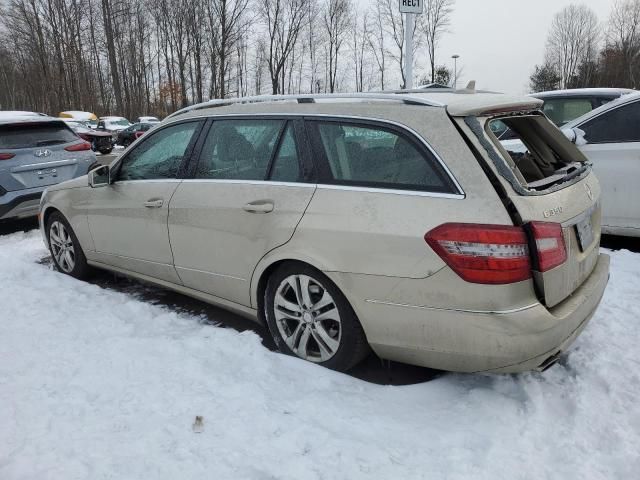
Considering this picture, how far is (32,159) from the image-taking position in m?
7.00

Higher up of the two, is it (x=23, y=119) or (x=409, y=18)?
(x=409, y=18)

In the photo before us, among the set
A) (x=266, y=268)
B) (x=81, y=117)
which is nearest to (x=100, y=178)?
(x=266, y=268)

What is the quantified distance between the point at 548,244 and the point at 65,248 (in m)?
4.33

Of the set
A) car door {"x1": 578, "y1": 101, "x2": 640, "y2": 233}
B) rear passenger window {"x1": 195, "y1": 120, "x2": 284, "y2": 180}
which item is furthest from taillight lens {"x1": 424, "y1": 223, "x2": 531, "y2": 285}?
car door {"x1": 578, "y1": 101, "x2": 640, "y2": 233}

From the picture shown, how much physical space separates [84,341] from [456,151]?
260 centimetres

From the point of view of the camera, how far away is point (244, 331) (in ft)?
11.7

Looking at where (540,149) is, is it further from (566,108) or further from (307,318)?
(566,108)

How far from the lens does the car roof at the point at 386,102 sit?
106 inches

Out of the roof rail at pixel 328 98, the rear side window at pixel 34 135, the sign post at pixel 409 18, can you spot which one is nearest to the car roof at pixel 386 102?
the roof rail at pixel 328 98

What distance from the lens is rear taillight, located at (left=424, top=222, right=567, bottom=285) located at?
2367mm

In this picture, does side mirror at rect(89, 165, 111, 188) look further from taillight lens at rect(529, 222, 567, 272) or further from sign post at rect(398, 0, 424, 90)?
sign post at rect(398, 0, 424, 90)

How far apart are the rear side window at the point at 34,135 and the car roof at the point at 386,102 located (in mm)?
4748

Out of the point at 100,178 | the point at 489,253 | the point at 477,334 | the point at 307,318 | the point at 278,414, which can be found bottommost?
the point at 278,414

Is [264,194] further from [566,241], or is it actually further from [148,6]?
[148,6]
